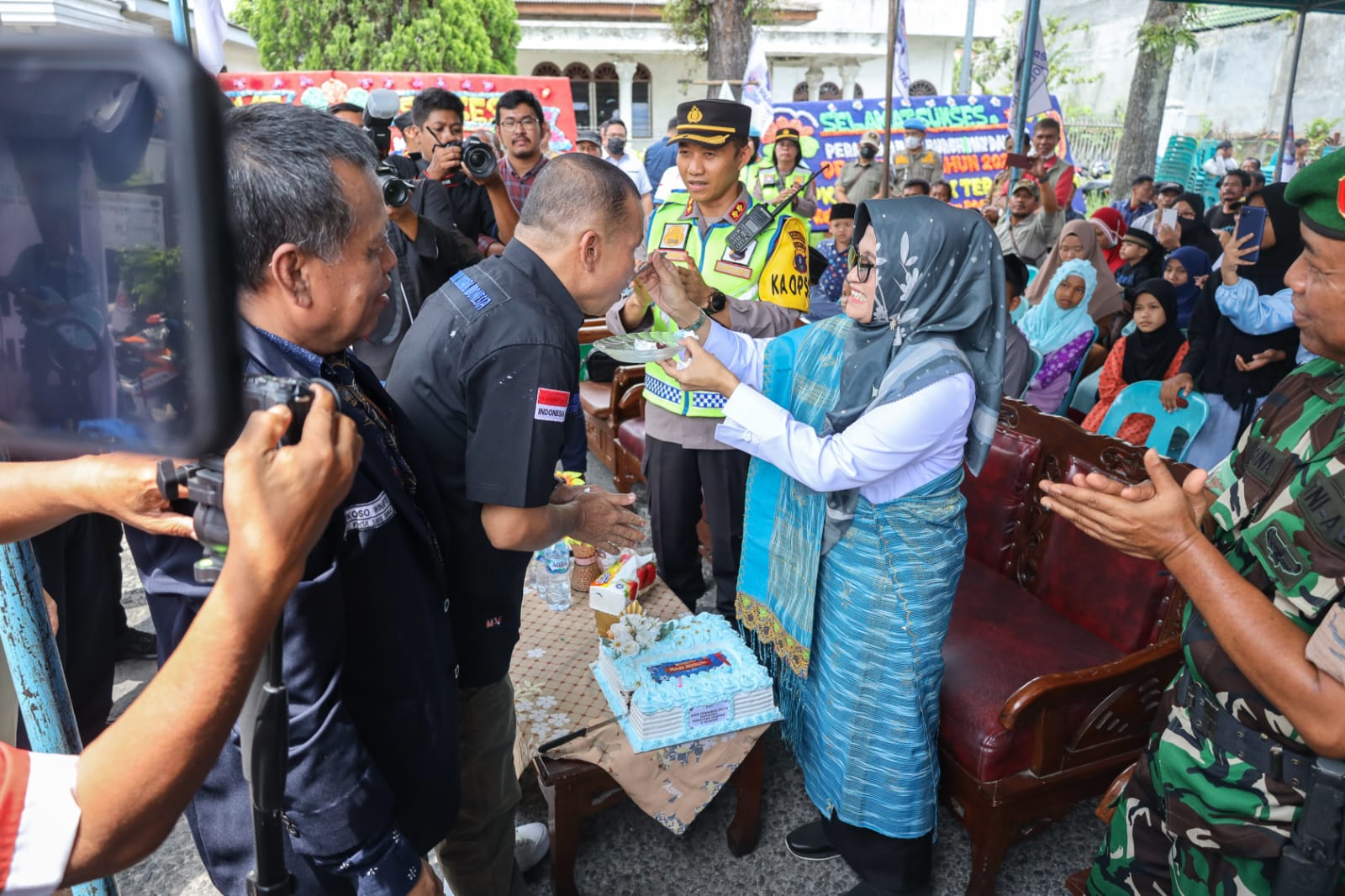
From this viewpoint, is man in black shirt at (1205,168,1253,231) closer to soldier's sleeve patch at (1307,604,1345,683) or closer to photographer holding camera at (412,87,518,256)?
photographer holding camera at (412,87,518,256)

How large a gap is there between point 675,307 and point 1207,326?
3418 millimetres

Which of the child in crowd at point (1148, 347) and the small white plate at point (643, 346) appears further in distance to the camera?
the child in crowd at point (1148, 347)

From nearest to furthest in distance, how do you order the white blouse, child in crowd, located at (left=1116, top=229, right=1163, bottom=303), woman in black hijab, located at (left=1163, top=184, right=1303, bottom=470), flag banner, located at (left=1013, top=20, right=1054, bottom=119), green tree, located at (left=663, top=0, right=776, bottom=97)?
the white blouse < woman in black hijab, located at (left=1163, top=184, right=1303, bottom=470) < child in crowd, located at (left=1116, top=229, right=1163, bottom=303) < flag banner, located at (left=1013, top=20, right=1054, bottom=119) < green tree, located at (left=663, top=0, right=776, bottom=97)

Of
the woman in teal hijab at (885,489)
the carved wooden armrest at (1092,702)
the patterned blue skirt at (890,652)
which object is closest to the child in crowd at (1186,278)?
the carved wooden armrest at (1092,702)

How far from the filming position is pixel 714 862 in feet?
7.67

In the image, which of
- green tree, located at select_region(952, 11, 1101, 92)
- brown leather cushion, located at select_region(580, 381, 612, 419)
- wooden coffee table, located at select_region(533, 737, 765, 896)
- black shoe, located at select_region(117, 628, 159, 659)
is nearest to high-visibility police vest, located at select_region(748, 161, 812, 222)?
brown leather cushion, located at select_region(580, 381, 612, 419)

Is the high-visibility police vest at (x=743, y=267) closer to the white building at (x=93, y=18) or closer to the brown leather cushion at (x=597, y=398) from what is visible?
the brown leather cushion at (x=597, y=398)

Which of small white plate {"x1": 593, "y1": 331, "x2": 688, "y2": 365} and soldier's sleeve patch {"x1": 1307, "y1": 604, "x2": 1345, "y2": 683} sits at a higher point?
small white plate {"x1": 593, "y1": 331, "x2": 688, "y2": 365}

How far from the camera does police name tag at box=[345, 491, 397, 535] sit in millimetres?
1127

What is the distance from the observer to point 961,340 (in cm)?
206

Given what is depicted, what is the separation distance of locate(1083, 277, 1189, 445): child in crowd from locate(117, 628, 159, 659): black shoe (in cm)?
465

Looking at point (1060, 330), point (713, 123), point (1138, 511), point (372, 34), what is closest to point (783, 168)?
point (1060, 330)

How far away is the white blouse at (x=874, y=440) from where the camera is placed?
6.23ft

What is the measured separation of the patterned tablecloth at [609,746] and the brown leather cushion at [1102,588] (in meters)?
1.14
